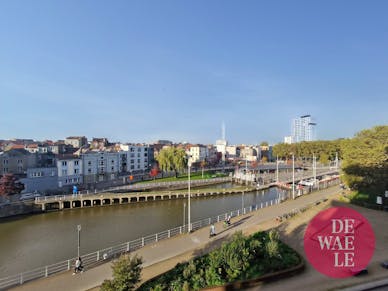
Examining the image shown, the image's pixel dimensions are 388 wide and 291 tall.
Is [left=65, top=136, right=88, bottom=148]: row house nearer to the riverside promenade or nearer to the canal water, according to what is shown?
the canal water

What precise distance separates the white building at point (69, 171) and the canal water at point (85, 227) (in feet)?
51.1

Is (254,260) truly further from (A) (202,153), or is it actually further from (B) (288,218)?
(A) (202,153)

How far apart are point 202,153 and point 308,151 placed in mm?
39531

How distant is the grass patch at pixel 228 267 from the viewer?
1346cm

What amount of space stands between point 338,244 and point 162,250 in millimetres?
12728

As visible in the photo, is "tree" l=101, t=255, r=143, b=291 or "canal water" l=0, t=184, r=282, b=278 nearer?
"tree" l=101, t=255, r=143, b=291

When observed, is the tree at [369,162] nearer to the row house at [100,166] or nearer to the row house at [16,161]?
the row house at [100,166]

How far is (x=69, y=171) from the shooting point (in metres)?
55.0

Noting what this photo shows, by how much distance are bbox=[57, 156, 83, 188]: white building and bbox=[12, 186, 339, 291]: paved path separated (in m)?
40.2

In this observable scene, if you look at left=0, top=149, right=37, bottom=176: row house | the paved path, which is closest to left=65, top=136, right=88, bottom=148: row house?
left=0, top=149, right=37, bottom=176: row house

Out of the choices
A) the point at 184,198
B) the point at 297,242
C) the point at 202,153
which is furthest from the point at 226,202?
the point at 202,153

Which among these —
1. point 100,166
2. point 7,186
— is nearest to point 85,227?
point 7,186

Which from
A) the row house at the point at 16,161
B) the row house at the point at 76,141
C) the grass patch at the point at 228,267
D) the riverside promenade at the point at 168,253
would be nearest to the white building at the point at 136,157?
the row house at the point at 16,161

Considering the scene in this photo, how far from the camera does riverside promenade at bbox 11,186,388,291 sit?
14.8 metres
